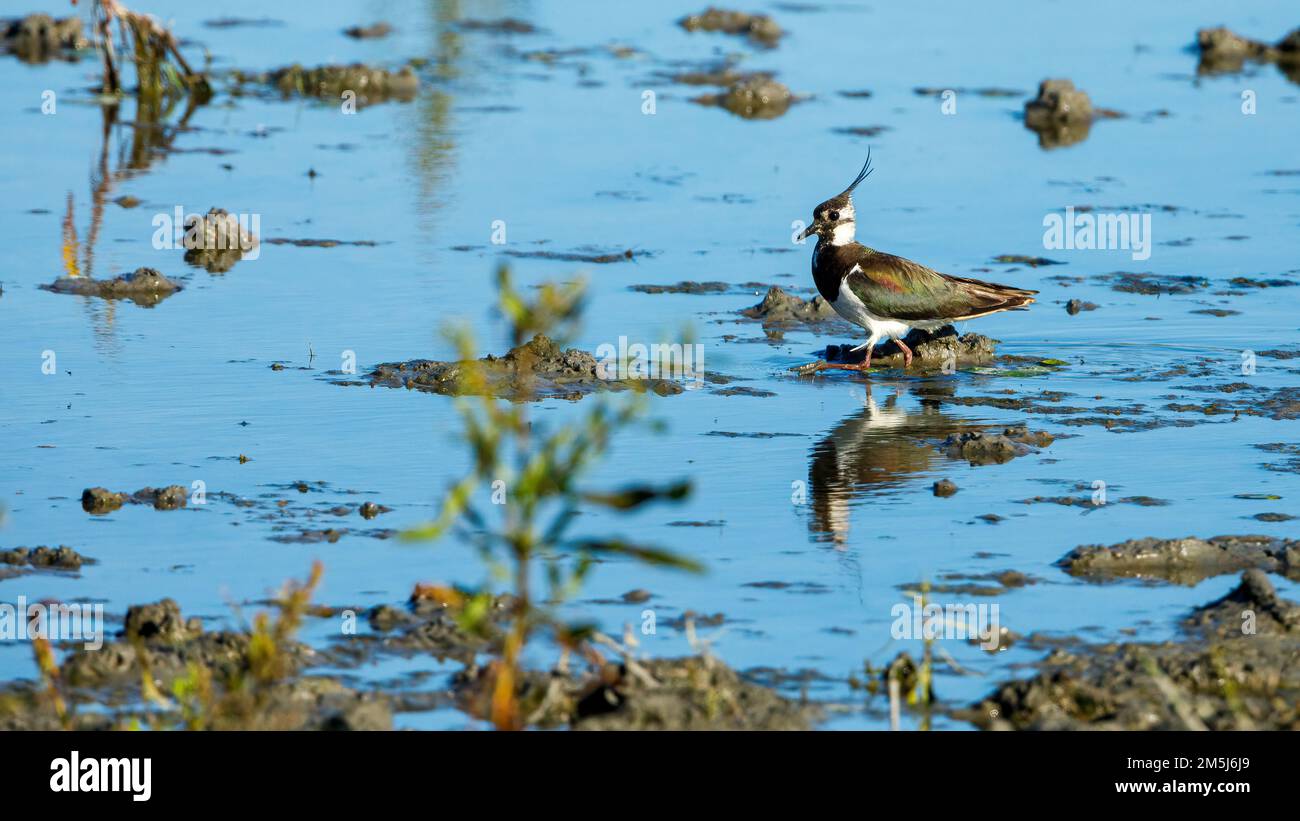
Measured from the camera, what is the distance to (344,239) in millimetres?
15125

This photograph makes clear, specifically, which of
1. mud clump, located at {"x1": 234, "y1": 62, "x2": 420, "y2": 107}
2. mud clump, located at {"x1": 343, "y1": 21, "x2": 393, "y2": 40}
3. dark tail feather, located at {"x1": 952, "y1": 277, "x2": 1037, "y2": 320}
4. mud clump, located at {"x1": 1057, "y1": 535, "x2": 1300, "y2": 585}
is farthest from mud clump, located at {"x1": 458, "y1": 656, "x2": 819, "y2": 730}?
mud clump, located at {"x1": 343, "y1": 21, "x2": 393, "y2": 40}

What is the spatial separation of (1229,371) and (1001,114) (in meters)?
8.89

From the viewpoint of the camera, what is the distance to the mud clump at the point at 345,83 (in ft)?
68.7

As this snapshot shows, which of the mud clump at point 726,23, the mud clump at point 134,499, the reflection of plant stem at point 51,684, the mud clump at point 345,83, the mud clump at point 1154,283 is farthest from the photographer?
the mud clump at point 726,23

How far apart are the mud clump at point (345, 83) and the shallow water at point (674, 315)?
1.20 ft

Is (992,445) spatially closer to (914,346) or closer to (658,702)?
(914,346)

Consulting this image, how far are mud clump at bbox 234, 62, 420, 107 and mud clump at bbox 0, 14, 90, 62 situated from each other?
311 centimetres

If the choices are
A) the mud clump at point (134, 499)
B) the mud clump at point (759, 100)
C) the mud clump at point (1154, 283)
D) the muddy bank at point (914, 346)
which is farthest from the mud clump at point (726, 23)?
the mud clump at point (134, 499)

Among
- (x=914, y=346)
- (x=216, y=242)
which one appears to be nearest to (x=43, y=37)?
(x=216, y=242)

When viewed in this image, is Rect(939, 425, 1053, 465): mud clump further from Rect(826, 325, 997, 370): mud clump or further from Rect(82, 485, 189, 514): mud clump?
Rect(82, 485, 189, 514): mud clump

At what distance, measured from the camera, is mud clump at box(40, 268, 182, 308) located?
13.6 meters

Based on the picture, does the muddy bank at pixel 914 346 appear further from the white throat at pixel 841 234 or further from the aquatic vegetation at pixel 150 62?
the aquatic vegetation at pixel 150 62

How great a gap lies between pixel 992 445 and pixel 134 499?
4185 millimetres
